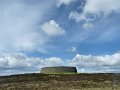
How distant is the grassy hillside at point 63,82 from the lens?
103 ft

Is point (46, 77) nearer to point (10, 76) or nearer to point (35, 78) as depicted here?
point (35, 78)

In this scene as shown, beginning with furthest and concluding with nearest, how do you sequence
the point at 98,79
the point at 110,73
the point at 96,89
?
1. the point at 110,73
2. the point at 98,79
3. the point at 96,89

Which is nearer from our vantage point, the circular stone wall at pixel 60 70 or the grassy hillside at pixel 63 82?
the grassy hillside at pixel 63 82

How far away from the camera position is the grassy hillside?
31.4 m

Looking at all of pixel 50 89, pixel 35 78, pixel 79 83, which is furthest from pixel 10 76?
pixel 79 83

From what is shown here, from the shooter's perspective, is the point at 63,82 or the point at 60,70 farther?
the point at 60,70

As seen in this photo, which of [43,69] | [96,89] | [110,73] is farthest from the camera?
[43,69]

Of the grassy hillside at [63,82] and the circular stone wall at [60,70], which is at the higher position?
the circular stone wall at [60,70]

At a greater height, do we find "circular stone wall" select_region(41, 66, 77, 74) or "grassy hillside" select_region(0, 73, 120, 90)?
"circular stone wall" select_region(41, 66, 77, 74)

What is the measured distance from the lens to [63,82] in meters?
32.3

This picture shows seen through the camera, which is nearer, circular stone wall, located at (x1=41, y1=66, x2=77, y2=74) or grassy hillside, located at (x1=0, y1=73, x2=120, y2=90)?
grassy hillside, located at (x1=0, y1=73, x2=120, y2=90)

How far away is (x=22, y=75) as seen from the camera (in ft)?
118

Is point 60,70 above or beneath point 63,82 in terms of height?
above

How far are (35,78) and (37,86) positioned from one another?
91.0 inches
